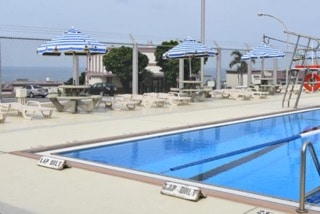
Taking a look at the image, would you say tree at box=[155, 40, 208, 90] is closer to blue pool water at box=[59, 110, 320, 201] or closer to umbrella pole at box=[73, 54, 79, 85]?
umbrella pole at box=[73, 54, 79, 85]

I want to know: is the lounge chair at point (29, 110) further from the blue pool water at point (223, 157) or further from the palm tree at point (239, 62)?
the palm tree at point (239, 62)

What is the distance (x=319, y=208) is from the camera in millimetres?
5199

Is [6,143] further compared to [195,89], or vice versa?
[195,89]

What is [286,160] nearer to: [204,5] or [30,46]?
[30,46]

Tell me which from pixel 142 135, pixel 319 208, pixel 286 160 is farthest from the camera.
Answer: pixel 142 135

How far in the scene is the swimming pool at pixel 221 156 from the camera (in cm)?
735

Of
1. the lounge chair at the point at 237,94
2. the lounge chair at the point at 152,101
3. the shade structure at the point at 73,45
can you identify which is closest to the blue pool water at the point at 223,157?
the shade structure at the point at 73,45

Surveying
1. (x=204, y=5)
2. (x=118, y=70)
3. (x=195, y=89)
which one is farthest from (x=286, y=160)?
(x=118, y=70)

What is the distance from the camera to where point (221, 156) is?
953cm

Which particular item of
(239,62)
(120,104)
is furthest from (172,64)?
(120,104)

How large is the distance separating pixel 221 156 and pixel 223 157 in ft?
0.32

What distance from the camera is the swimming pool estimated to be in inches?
289

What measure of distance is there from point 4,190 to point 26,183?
1.35 ft

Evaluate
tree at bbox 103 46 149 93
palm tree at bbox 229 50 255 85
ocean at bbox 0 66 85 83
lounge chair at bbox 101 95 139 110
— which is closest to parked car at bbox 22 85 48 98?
tree at bbox 103 46 149 93
